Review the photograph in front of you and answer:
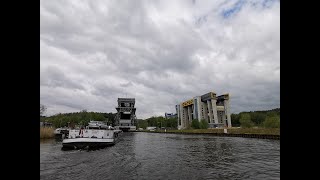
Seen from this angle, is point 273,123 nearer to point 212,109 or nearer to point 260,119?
point 212,109

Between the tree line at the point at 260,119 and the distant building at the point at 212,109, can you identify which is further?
the distant building at the point at 212,109

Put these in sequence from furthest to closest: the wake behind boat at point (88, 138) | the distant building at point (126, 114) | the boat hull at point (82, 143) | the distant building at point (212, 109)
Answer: the distant building at point (126, 114) → the distant building at point (212, 109) → the wake behind boat at point (88, 138) → the boat hull at point (82, 143)

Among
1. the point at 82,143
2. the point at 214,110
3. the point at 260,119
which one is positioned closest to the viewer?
the point at 82,143

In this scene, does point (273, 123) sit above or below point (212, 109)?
below

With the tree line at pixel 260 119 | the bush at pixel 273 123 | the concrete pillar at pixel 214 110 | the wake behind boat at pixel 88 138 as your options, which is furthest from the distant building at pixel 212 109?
the wake behind boat at pixel 88 138

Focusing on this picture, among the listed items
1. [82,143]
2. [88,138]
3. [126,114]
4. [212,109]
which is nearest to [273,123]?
[212,109]

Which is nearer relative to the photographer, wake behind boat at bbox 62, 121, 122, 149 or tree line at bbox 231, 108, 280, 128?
wake behind boat at bbox 62, 121, 122, 149

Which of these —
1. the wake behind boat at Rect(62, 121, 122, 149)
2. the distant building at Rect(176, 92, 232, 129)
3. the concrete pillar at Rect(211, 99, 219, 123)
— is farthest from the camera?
the distant building at Rect(176, 92, 232, 129)

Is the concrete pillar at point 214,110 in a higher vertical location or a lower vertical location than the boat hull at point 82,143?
higher

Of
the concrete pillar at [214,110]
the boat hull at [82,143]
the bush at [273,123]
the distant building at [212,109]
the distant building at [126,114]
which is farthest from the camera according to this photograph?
the distant building at [126,114]

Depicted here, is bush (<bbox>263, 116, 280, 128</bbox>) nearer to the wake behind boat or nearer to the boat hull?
the wake behind boat

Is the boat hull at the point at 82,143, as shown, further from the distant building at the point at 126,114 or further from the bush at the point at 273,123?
the distant building at the point at 126,114

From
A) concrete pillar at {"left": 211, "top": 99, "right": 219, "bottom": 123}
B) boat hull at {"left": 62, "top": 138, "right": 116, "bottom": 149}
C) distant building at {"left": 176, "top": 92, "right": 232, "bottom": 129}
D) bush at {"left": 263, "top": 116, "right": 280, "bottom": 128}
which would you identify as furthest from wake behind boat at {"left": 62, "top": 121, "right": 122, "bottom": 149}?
distant building at {"left": 176, "top": 92, "right": 232, "bottom": 129}
